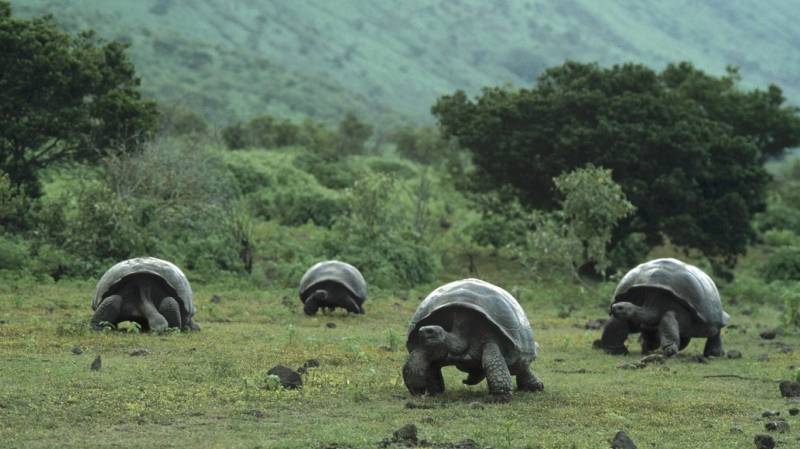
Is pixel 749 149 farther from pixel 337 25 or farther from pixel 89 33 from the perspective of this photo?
pixel 337 25

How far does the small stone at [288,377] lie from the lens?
10016mm

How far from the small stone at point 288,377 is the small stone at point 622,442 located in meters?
3.11

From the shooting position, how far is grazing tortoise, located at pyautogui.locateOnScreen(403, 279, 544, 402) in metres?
9.66

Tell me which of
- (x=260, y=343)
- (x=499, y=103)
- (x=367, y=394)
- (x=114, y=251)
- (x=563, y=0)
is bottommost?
(x=114, y=251)

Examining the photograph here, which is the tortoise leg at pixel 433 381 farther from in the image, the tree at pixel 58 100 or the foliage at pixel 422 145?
the foliage at pixel 422 145

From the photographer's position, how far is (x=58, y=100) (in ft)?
79.2

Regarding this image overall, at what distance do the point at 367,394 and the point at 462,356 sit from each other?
85cm

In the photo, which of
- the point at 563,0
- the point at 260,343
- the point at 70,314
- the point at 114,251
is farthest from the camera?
the point at 563,0

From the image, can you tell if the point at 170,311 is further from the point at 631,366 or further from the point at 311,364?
the point at 631,366

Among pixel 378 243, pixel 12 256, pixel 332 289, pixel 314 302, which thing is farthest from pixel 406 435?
pixel 378 243

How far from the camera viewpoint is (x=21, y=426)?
798 centimetres

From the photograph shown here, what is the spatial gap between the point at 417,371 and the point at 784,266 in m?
21.2

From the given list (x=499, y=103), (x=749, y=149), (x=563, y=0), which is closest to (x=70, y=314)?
(x=499, y=103)

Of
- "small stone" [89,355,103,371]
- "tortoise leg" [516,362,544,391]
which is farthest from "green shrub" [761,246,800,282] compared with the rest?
"small stone" [89,355,103,371]
